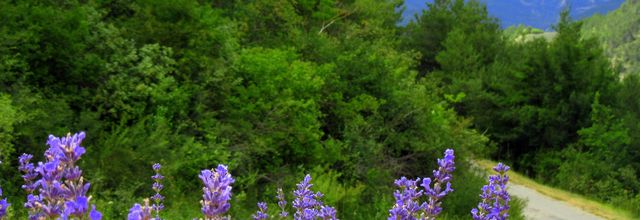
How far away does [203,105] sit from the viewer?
1031 cm

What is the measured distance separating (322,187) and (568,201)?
1247 centimetres

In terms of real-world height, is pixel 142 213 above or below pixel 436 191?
below

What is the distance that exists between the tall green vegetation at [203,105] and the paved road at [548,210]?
2.66 m

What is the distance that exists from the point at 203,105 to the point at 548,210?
11.7 metres

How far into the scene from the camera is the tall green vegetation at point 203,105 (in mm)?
8289

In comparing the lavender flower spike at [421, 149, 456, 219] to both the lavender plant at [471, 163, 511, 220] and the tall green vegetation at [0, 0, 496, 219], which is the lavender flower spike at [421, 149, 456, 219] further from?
the tall green vegetation at [0, 0, 496, 219]

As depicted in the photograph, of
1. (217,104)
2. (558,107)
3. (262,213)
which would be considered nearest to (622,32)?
(558,107)

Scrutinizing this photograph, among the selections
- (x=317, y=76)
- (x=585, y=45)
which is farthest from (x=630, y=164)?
(x=317, y=76)

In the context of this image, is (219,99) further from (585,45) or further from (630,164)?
(585,45)

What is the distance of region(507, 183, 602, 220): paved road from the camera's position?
53.9 feet

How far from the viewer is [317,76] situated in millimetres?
12672

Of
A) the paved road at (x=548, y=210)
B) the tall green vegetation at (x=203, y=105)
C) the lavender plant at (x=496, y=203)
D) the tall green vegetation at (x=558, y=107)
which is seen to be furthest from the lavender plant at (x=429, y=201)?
the tall green vegetation at (x=558, y=107)

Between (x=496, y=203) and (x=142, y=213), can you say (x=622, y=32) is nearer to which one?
(x=496, y=203)

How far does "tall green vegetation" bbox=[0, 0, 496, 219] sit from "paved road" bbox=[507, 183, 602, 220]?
2.66 metres
